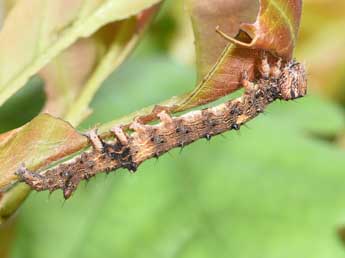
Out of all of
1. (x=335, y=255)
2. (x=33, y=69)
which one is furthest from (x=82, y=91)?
(x=335, y=255)

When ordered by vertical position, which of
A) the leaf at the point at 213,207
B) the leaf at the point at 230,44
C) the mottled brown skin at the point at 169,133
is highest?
the leaf at the point at 230,44

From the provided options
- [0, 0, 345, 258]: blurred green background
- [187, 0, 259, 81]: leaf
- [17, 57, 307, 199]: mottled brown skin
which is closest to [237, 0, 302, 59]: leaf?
[187, 0, 259, 81]: leaf

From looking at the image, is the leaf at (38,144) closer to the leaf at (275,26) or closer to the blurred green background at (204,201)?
the leaf at (275,26)

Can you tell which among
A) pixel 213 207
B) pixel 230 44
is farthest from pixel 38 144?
pixel 213 207

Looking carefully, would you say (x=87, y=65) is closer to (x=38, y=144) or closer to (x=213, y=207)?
(x=38, y=144)

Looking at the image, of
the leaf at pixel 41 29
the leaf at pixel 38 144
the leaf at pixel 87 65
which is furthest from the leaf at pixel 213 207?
the leaf at pixel 38 144

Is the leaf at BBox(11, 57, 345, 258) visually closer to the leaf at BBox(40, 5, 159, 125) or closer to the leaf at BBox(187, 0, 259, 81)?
the leaf at BBox(40, 5, 159, 125)

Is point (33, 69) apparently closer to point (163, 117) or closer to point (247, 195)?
point (163, 117)
